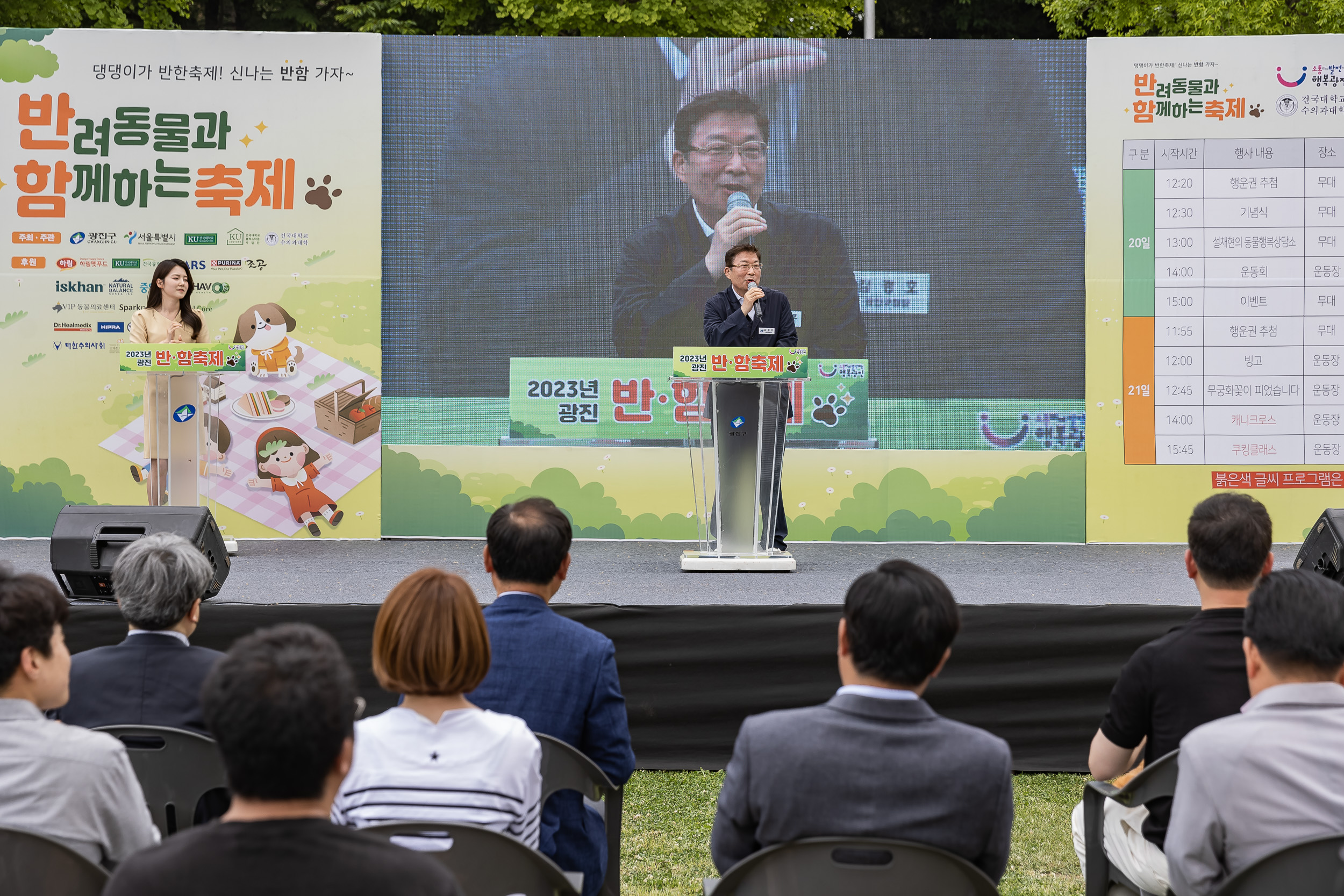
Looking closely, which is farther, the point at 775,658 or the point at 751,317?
the point at 751,317

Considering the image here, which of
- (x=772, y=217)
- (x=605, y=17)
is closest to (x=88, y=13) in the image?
(x=605, y=17)

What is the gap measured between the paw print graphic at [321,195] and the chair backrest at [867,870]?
597cm

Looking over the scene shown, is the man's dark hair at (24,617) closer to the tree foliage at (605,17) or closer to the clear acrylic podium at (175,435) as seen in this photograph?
the clear acrylic podium at (175,435)

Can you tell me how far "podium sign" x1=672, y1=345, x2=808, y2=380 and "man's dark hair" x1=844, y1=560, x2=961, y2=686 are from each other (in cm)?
352

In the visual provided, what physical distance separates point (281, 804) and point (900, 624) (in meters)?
0.92

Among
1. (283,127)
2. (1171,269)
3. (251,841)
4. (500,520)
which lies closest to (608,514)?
(283,127)

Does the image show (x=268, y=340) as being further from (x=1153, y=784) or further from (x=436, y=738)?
(x=1153, y=784)

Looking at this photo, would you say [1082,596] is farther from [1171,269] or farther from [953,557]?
[1171,269]

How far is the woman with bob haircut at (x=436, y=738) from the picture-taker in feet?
5.74

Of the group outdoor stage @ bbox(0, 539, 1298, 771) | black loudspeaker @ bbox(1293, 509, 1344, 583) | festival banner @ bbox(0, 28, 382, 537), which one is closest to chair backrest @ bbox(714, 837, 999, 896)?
outdoor stage @ bbox(0, 539, 1298, 771)

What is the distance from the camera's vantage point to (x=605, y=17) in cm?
1179

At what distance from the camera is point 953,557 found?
6.22 m

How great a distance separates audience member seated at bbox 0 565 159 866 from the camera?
5.54ft

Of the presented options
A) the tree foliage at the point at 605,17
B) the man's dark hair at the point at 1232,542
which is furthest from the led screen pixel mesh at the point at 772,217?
the man's dark hair at the point at 1232,542
